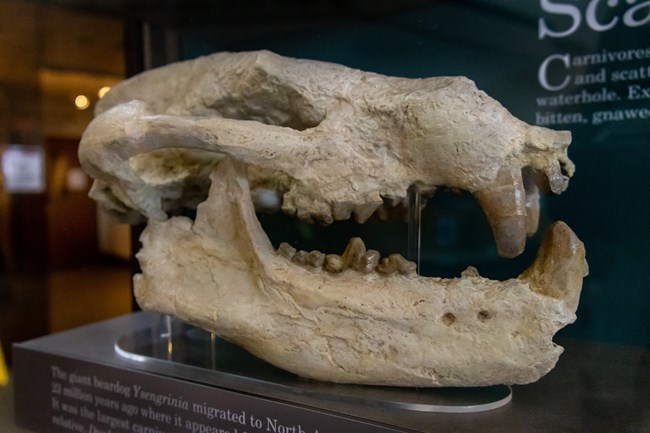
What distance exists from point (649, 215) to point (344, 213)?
3.23 ft

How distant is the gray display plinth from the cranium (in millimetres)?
78

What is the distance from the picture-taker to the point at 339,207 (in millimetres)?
1431

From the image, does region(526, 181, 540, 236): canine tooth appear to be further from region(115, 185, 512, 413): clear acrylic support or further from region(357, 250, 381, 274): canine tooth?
region(357, 250, 381, 274): canine tooth

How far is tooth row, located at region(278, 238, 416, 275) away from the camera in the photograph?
146 centimetres

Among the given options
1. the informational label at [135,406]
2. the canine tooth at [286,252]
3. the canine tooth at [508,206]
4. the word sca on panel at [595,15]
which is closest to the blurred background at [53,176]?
the informational label at [135,406]

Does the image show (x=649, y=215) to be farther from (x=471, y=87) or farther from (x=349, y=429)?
(x=349, y=429)

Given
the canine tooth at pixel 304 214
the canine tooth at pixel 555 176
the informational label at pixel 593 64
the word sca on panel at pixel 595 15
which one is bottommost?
the canine tooth at pixel 304 214

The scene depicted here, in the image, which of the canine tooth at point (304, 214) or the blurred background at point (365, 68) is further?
the blurred background at point (365, 68)

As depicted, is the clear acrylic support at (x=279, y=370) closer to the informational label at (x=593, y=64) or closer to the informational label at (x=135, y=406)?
the informational label at (x=135, y=406)

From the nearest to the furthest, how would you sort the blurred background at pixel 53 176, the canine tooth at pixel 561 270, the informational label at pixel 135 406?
the canine tooth at pixel 561 270 → the informational label at pixel 135 406 → the blurred background at pixel 53 176

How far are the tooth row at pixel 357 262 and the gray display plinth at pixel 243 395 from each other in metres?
0.29

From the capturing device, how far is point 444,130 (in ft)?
4.39

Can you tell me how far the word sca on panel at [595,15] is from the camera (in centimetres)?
180

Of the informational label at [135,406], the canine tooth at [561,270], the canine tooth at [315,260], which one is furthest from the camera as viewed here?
the canine tooth at [315,260]
